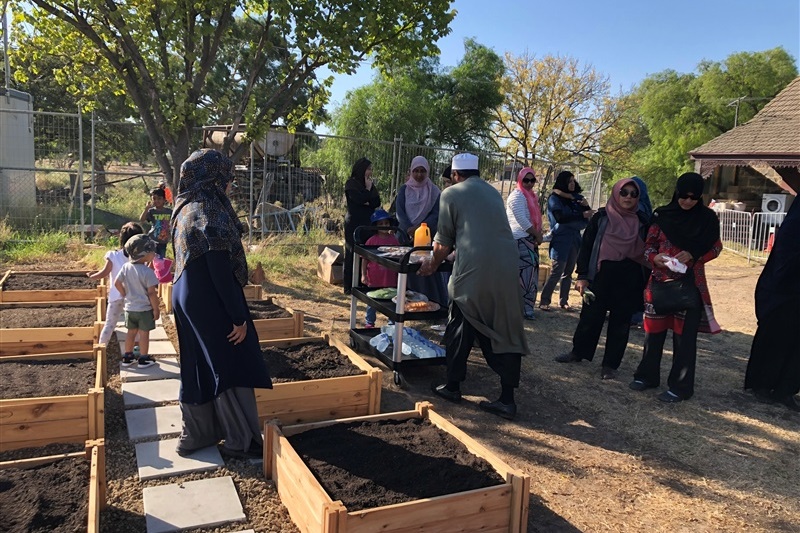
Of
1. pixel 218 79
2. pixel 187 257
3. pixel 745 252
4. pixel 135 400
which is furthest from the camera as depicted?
pixel 218 79

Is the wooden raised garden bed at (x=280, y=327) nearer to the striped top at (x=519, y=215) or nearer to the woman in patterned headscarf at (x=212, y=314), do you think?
the woman in patterned headscarf at (x=212, y=314)

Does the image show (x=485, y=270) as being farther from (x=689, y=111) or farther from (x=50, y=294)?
(x=689, y=111)

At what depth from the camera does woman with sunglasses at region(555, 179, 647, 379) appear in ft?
17.6

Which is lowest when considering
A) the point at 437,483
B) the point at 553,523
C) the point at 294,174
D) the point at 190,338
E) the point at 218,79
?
the point at 553,523

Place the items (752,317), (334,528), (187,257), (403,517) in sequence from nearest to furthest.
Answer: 1. (334,528)
2. (403,517)
3. (187,257)
4. (752,317)

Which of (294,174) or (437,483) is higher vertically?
(294,174)

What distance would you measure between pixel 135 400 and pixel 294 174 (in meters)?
9.90

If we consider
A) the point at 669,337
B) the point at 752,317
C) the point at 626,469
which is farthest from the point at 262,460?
the point at 752,317

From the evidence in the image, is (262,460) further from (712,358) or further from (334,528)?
(712,358)

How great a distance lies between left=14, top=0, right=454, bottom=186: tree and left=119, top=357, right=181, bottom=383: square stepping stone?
3.38m

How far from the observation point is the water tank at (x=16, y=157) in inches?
448

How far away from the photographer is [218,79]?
80.8ft

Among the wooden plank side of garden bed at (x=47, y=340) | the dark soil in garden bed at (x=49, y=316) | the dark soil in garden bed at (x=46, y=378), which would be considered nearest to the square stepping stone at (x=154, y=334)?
the dark soil in garden bed at (x=49, y=316)

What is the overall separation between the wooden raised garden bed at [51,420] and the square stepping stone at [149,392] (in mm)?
731
